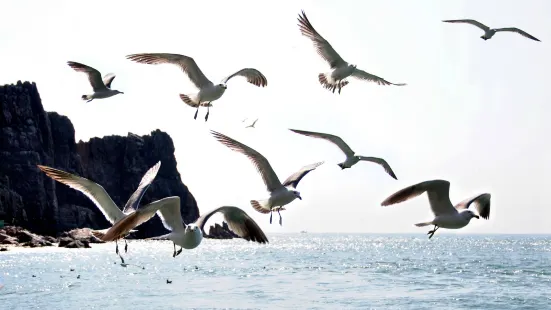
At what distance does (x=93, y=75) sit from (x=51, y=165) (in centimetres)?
7506

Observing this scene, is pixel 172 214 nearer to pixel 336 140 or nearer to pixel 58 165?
pixel 336 140

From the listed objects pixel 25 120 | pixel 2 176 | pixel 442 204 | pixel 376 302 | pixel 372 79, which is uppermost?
pixel 25 120

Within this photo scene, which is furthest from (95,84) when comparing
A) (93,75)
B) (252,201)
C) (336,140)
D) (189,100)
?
(252,201)

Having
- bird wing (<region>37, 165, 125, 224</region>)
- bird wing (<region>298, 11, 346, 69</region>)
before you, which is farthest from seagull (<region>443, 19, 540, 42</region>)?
bird wing (<region>37, 165, 125, 224</region>)

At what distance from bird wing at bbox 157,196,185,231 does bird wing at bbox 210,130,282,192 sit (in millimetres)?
2164

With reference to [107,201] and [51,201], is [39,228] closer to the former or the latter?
[51,201]

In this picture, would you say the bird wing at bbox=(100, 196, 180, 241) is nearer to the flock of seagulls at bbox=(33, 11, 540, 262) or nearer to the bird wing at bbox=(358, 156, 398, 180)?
the flock of seagulls at bbox=(33, 11, 540, 262)

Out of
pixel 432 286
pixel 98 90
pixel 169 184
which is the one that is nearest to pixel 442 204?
pixel 98 90

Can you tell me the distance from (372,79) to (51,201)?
251 feet

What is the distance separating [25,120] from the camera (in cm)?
9106

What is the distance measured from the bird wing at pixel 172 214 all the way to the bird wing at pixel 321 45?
21.9 ft

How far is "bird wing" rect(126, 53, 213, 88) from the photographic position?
49.2 ft

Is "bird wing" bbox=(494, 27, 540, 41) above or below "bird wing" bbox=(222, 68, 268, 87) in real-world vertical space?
above

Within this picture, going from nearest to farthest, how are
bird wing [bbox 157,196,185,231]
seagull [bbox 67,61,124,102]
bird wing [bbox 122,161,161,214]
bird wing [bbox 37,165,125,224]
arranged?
1. bird wing [bbox 157,196,185,231]
2. bird wing [bbox 37,165,125,224]
3. bird wing [bbox 122,161,161,214]
4. seagull [bbox 67,61,124,102]
